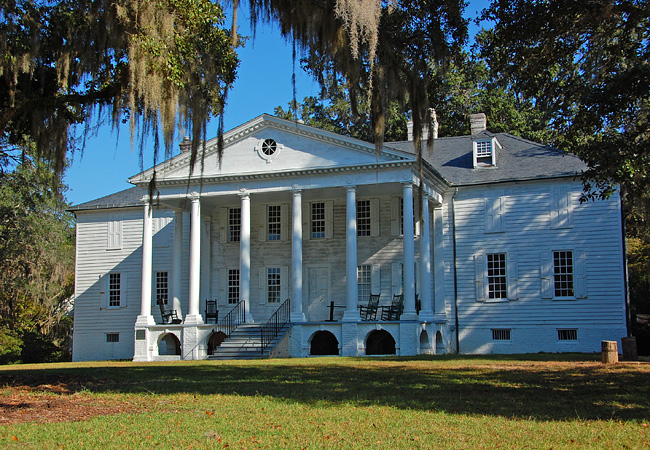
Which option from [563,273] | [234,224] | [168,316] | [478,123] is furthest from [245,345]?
[478,123]

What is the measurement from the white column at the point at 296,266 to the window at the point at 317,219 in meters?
3.27

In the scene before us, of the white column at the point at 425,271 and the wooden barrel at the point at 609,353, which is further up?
the white column at the point at 425,271

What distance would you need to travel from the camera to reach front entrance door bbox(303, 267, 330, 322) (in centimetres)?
2697

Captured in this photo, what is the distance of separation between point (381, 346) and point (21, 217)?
17.8 metres

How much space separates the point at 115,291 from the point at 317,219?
976 centimetres

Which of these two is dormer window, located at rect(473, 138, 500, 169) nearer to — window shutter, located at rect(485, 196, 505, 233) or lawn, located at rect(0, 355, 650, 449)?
window shutter, located at rect(485, 196, 505, 233)

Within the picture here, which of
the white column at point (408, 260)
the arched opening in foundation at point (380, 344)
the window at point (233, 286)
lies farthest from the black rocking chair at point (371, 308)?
the window at point (233, 286)

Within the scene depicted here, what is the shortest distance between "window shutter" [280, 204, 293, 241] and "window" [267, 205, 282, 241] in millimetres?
104

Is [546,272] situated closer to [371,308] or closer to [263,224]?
[371,308]

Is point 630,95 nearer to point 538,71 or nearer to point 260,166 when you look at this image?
point 538,71

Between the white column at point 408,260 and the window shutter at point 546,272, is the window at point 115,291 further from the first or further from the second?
the window shutter at point 546,272

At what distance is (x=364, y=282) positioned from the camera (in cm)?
2672

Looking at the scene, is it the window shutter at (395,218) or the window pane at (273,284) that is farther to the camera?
the window pane at (273,284)

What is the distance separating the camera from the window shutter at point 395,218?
86.6 feet
